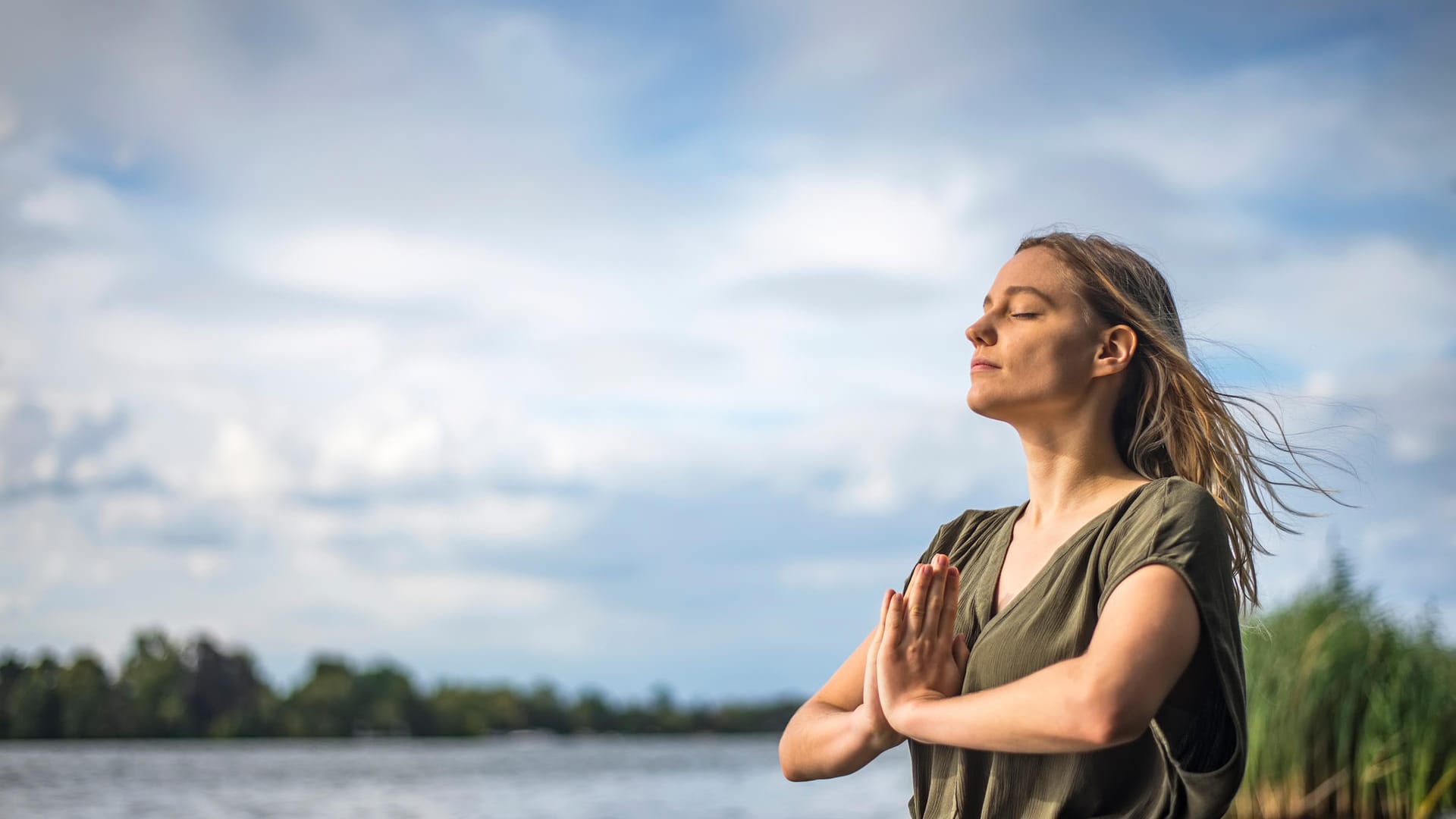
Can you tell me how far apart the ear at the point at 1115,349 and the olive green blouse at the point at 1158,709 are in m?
0.24

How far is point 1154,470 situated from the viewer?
230 centimetres

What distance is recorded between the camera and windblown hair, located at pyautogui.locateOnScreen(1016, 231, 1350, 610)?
7.38 feet

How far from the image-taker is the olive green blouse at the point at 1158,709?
1.86 metres

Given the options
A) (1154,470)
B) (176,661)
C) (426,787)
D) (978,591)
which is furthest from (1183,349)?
(176,661)

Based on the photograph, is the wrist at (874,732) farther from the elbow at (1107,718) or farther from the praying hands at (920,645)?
the elbow at (1107,718)

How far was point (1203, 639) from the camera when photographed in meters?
1.87

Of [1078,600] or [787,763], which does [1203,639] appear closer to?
[1078,600]

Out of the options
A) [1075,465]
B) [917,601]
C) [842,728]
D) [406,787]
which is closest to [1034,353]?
[1075,465]

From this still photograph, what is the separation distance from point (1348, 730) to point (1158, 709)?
12843 mm

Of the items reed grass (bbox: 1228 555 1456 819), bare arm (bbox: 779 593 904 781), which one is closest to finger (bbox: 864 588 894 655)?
bare arm (bbox: 779 593 904 781)

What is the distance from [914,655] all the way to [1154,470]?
0.60 m

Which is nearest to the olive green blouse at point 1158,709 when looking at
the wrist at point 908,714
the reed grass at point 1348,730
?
the wrist at point 908,714

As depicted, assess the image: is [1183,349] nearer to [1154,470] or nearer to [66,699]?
[1154,470]

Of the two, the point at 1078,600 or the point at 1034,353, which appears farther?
the point at 1034,353
